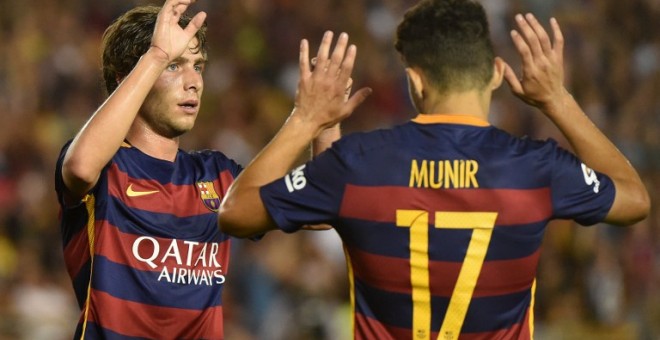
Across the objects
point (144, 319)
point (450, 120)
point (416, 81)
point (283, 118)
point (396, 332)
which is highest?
point (416, 81)

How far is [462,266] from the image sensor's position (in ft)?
12.2

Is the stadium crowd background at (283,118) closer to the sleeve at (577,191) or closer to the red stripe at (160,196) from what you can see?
the red stripe at (160,196)

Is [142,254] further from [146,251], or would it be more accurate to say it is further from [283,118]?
[283,118]

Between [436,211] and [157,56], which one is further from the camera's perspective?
[157,56]

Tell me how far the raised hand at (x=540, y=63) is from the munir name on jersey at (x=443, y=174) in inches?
16.9

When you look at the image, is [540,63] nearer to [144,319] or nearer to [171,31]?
[171,31]

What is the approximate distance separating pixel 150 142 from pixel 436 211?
4.61 ft

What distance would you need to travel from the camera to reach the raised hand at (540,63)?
3.96 meters

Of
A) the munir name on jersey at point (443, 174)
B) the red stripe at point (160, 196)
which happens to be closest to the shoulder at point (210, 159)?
the red stripe at point (160, 196)

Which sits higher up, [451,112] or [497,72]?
[497,72]

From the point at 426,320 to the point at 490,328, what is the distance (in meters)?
0.21

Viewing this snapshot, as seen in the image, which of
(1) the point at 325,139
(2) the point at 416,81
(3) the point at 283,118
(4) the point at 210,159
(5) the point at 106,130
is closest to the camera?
(2) the point at 416,81

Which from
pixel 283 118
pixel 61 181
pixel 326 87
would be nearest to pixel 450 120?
pixel 326 87

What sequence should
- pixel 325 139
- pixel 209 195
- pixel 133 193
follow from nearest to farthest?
pixel 133 193, pixel 325 139, pixel 209 195
